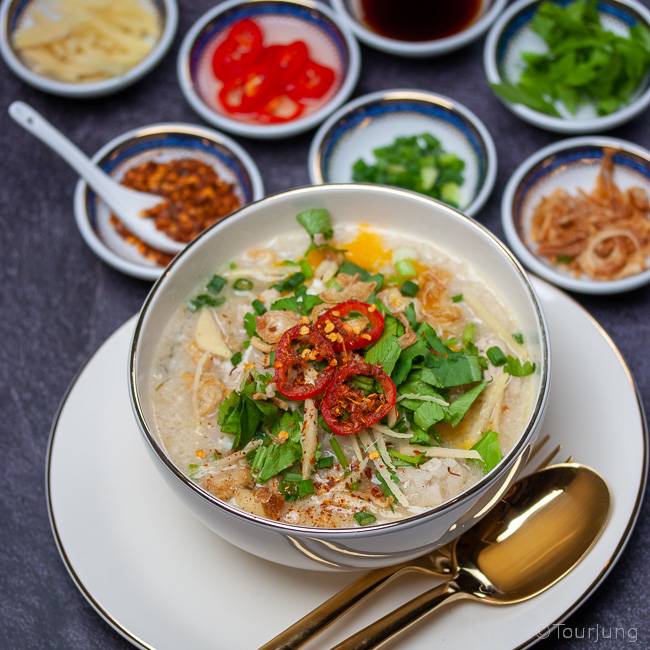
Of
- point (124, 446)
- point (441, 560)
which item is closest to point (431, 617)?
point (441, 560)

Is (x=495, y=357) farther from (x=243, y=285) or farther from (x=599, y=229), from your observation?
(x=599, y=229)

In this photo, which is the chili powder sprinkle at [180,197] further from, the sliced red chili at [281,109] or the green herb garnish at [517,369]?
the green herb garnish at [517,369]

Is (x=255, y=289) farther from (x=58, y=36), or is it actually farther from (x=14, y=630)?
(x=58, y=36)

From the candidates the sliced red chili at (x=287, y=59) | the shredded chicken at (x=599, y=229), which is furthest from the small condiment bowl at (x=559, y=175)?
the sliced red chili at (x=287, y=59)

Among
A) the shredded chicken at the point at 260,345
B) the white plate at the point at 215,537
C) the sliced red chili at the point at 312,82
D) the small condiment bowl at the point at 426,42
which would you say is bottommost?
the white plate at the point at 215,537

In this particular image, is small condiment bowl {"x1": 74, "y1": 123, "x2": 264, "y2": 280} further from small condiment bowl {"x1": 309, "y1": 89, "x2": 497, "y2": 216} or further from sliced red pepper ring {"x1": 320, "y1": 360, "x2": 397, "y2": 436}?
sliced red pepper ring {"x1": 320, "y1": 360, "x2": 397, "y2": 436}

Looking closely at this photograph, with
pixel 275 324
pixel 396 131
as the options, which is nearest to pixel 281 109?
pixel 396 131
